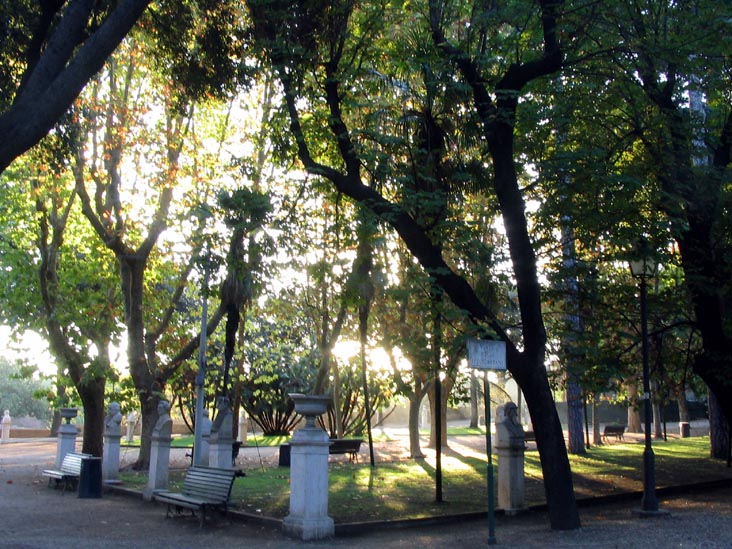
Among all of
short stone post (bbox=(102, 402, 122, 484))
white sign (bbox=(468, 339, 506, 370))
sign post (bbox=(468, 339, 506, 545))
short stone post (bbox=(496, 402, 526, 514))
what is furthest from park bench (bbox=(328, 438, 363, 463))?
white sign (bbox=(468, 339, 506, 370))

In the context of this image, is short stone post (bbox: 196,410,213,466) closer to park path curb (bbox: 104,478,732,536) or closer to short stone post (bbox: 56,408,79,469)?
park path curb (bbox: 104,478,732,536)

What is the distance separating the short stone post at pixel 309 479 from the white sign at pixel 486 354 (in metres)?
2.58

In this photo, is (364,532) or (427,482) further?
(427,482)

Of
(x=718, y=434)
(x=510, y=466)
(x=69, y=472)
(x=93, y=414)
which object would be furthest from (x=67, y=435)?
(x=718, y=434)

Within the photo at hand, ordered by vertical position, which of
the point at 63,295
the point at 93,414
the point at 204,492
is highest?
the point at 63,295

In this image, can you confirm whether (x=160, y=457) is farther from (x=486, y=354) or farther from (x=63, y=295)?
(x=63, y=295)

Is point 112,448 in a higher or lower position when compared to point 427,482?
higher

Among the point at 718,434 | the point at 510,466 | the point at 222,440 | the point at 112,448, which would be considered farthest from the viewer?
the point at 718,434

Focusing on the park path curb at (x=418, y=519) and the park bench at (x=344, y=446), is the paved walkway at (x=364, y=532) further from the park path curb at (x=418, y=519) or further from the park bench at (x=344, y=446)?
the park bench at (x=344, y=446)

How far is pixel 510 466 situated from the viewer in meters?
14.2

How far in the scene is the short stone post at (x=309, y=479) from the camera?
1167 centimetres

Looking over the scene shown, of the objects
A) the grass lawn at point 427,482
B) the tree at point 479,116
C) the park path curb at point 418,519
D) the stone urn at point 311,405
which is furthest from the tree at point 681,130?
the stone urn at point 311,405

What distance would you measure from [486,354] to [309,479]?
3286 millimetres

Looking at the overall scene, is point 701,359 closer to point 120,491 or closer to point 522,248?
point 522,248
